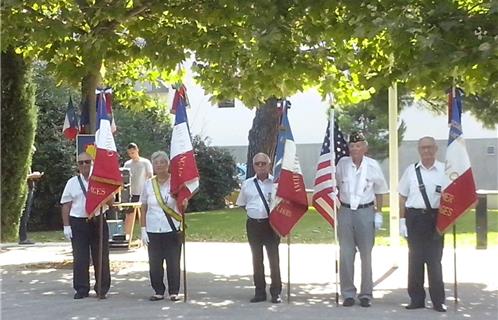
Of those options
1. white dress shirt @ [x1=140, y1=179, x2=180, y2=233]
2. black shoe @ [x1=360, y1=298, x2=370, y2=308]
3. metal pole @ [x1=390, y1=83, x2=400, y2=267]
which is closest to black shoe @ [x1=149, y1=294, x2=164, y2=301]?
white dress shirt @ [x1=140, y1=179, x2=180, y2=233]

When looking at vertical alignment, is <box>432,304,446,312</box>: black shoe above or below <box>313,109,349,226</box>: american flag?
below

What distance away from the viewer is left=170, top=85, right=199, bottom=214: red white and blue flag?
9719 millimetres

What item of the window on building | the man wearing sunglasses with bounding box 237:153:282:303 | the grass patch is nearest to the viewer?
the man wearing sunglasses with bounding box 237:153:282:303

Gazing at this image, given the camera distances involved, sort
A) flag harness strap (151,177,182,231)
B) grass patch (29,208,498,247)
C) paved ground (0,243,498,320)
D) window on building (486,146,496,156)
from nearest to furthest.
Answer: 1. paved ground (0,243,498,320)
2. flag harness strap (151,177,182,231)
3. grass patch (29,208,498,247)
4. window on building (486,146,496,156)

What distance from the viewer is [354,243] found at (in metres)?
9.29

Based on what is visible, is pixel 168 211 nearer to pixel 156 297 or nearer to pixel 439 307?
pixel 156 297

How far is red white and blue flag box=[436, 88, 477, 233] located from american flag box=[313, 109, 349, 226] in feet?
4.32

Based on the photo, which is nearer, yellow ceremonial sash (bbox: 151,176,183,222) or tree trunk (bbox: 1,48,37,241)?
yellow ceremonial sash (bbox: 151,176,183,222)

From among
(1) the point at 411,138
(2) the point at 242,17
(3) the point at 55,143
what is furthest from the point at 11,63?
(1) the point at 411,138

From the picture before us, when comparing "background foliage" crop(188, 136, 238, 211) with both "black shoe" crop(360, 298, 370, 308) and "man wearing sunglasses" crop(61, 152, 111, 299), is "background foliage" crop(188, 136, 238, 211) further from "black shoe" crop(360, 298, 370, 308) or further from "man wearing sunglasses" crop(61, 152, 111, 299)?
"black shoe" crop(360, 298, 370, 308)

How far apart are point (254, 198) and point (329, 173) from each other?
1.02 m

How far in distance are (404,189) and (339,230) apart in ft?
3.11

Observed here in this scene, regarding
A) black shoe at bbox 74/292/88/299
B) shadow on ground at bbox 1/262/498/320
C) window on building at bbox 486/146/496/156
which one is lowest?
shadow on ground at bbox 1/262/498/320

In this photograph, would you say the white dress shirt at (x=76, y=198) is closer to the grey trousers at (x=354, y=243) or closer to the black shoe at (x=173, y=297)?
the black shoe at (x=173, y=297)
